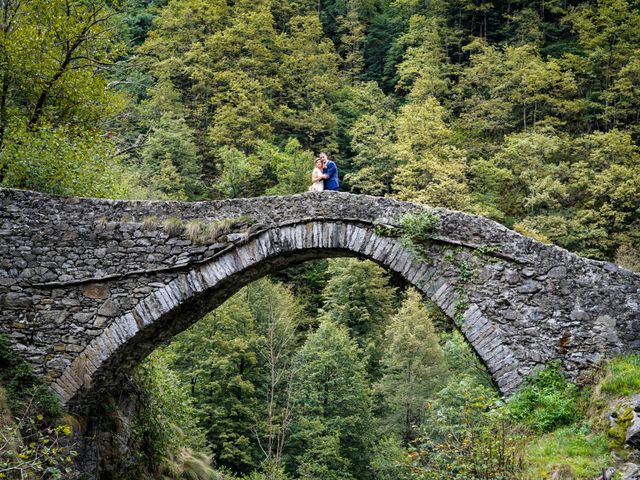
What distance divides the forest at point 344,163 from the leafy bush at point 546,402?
33 millimetres

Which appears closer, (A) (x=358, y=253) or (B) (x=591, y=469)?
(B) (x=591, y=469)

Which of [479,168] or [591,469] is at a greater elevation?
[479,168]

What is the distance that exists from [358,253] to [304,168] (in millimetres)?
28192

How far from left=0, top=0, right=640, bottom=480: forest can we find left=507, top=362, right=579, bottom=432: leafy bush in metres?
0.03

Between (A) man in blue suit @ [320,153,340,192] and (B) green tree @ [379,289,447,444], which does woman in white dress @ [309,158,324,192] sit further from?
(B) green tree @ [379,289,447,444]

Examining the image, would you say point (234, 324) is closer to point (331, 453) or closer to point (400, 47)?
point (331, 453)

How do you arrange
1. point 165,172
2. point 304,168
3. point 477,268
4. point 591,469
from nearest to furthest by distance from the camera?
point 591,469 → point 477,268 → point 165,172 → point 304,168

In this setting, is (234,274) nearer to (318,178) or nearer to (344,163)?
(318,178)

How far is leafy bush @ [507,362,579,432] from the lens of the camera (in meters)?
8.94

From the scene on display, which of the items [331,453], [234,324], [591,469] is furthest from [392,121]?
[591,469]

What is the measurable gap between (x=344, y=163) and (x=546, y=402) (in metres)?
34.7

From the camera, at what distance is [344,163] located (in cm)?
4306

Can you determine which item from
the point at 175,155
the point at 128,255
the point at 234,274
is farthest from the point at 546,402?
the point at 175,155

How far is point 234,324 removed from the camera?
92.8ft
